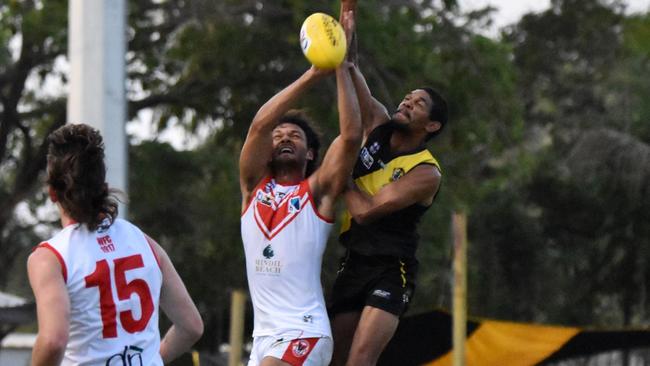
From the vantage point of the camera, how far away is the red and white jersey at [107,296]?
15.6 ft

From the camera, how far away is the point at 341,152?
6.18 meters

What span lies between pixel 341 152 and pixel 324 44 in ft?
1.85

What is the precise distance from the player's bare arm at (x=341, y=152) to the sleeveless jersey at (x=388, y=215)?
0.78ft

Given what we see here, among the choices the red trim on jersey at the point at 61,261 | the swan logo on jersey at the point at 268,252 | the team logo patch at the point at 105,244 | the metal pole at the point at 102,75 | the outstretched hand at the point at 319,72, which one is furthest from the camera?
the metal pole at the point at 102,75

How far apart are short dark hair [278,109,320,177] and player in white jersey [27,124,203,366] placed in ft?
5.84

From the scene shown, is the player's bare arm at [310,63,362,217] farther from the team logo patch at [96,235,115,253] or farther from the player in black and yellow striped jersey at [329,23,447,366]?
the team logo patch at [96,235,115,253]

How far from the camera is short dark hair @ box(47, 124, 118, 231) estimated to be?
4.77 metres

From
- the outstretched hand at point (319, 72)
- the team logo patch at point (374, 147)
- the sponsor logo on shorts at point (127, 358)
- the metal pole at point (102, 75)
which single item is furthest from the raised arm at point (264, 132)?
the metal pole at point (102, 75)

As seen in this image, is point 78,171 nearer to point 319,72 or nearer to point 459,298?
point 319,72

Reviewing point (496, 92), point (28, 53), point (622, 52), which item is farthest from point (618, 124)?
point (28, 53)

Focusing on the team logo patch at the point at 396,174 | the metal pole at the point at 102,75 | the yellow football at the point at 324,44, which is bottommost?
the team logo patch at the point at 396,174

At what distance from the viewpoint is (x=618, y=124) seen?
3009 cm

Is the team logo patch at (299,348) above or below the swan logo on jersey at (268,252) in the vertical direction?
below

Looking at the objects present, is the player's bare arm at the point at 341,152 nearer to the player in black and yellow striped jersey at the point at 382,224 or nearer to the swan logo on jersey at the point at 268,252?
the player in black and yellow striped jersey at the point at 382,224
